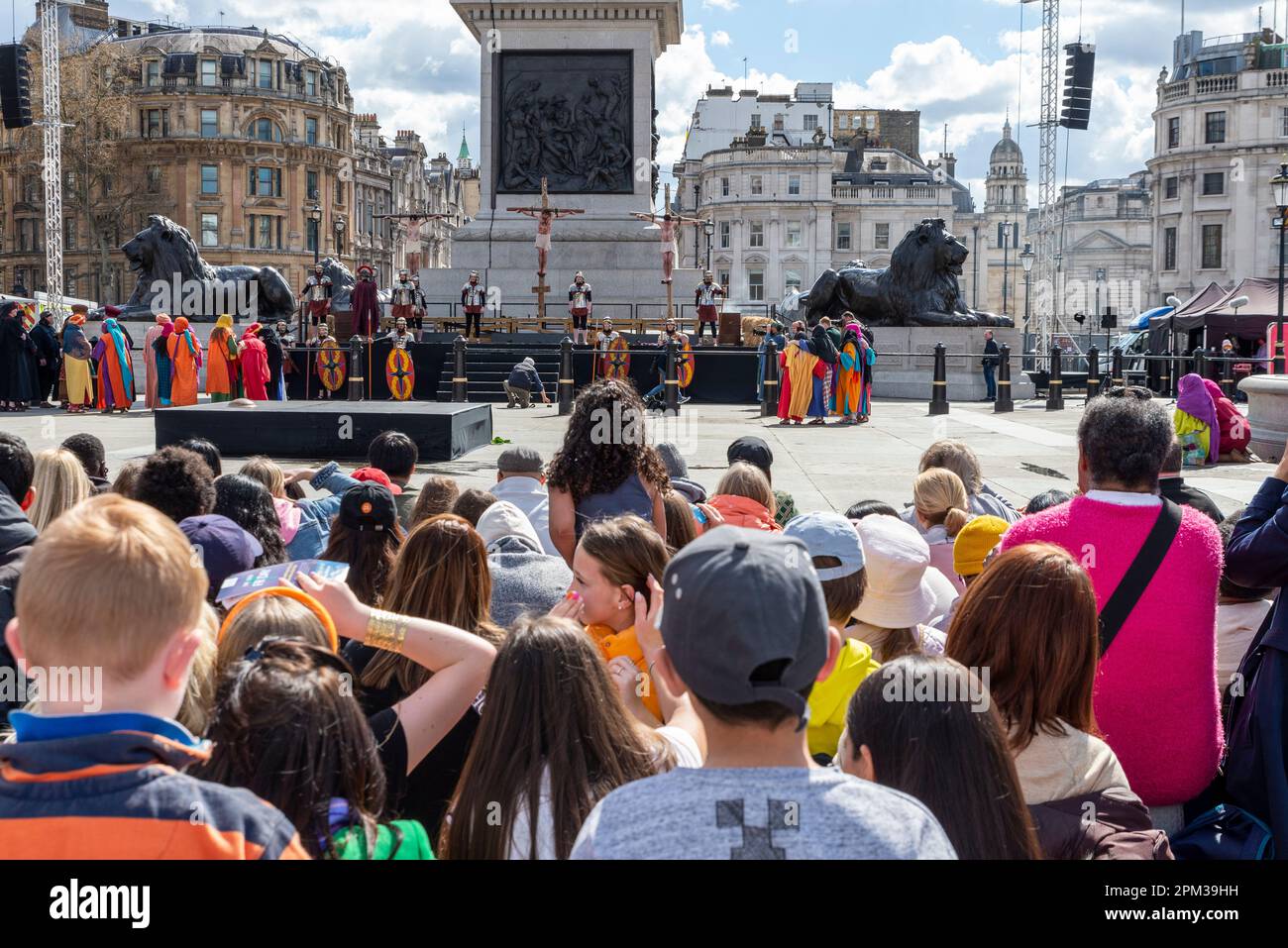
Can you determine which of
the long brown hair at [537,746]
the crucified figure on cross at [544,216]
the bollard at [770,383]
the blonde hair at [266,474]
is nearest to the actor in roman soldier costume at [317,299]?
the crucified figure on cross at [544,216]

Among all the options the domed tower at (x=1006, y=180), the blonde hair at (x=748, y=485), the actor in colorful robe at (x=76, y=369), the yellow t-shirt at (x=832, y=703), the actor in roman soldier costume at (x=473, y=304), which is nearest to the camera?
the yellow t-shirt at (x=832, y=703)

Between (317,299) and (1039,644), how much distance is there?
29627 millimetres

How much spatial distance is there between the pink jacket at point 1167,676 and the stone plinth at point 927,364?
24416mm

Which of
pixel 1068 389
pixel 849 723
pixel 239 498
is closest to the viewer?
pixel 849 723

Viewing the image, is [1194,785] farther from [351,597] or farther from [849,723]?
[351,597]

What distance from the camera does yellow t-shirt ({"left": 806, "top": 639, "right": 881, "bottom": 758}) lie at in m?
3.71

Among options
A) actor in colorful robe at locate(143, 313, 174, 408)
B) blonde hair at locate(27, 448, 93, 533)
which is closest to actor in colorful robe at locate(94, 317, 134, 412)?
actor in colorful robe at locate(143, 313, 174, 408)

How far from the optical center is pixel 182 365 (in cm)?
2312

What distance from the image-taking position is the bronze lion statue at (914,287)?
A: 2920 cm

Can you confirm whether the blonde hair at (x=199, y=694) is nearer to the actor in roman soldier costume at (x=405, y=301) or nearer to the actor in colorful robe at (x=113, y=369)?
the actor in colorful robe at (x=113, y=369)
